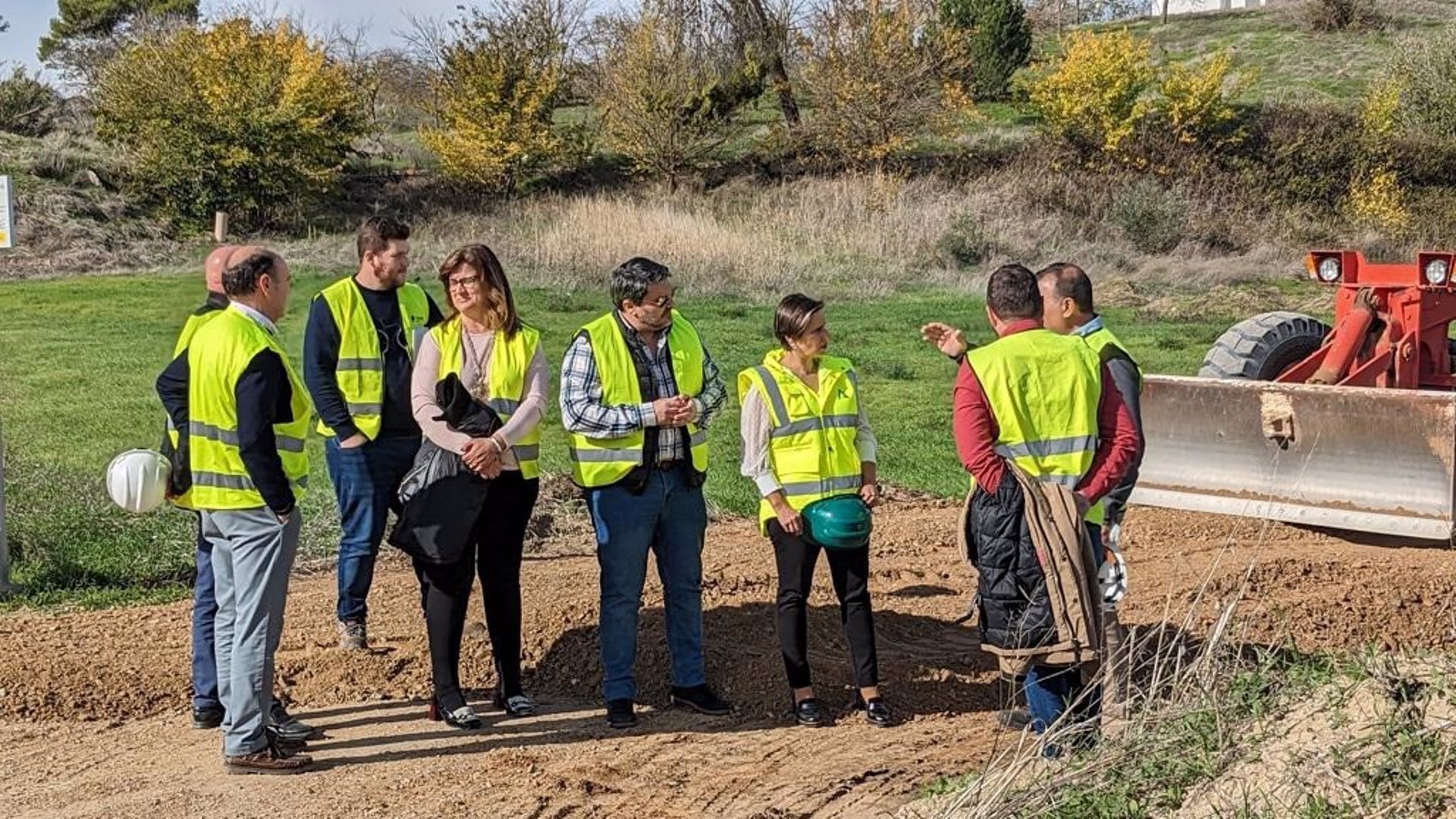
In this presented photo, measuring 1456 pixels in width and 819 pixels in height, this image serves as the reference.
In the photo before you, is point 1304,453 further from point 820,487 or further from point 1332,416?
point 820,487

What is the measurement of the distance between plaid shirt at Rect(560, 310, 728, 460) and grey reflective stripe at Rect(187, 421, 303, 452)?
101cm

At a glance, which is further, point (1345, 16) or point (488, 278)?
point (1345, 16)

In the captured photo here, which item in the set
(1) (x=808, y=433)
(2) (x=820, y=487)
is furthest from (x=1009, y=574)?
(1) (x=808, y=433)

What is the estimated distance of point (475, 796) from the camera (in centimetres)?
517

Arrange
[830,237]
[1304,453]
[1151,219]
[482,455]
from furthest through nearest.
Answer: [1151,219] < [830,237] < [1304,453] < [482,455]

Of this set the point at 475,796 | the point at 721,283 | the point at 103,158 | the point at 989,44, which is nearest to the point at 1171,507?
the point at 475,796

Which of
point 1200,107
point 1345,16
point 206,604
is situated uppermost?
point 1345,16

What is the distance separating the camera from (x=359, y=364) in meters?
6.52

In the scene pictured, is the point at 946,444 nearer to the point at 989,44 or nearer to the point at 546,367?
the point at 546,367

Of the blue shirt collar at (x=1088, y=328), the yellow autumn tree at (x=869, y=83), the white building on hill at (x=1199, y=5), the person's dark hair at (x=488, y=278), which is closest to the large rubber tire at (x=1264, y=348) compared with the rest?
the blue shirt collar at (x=1088, y=328)

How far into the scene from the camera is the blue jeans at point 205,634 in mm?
5953

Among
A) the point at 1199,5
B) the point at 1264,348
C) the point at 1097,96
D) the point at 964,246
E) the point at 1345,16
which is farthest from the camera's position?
the point at 1199,5

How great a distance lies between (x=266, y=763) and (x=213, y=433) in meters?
1.19

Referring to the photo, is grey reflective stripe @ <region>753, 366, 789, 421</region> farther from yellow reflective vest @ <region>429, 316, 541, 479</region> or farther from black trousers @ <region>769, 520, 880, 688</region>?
yellow reflective vest @ <region>429, 316, 541, 479</region>
